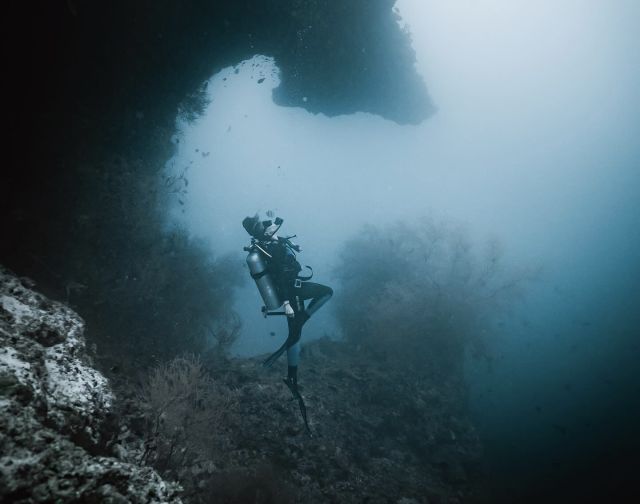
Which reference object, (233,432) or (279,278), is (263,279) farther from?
(233,432)

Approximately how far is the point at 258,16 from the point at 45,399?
8385 mm

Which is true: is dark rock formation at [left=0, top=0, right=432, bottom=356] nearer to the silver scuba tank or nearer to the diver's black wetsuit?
the silver scuba tank

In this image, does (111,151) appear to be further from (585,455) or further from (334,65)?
(585,455)

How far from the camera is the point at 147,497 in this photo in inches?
61.3

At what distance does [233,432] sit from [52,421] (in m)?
5.54

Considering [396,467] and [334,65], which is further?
[334,65]

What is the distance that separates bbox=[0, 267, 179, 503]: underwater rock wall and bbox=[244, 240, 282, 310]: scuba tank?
3711 mm

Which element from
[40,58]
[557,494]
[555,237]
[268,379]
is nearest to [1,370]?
[40,58]

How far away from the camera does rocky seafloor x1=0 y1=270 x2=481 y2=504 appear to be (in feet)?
4.84

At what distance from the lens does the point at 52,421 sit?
73.6 inches

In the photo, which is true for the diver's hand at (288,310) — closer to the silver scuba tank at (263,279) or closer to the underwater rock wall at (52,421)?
the silver scuba tank at (263,279)

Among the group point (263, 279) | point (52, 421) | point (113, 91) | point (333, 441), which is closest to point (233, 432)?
point (333, 441)

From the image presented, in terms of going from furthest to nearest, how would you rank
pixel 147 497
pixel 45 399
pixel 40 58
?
pixel 40 58, pixel 45 399, pixel 147 497

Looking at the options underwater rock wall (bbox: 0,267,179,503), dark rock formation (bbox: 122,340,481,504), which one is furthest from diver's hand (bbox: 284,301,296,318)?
underwater rock wall (bbox: 0,267,179,503)
